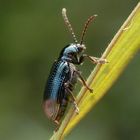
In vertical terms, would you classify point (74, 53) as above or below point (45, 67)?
above

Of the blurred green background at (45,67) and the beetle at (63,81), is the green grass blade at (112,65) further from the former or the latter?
the blurred green background at (45,67)

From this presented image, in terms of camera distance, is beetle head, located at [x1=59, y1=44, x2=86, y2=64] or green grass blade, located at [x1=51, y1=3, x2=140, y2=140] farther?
beetle head, located at [x1=59, y1=44, x2=86, y2=64]

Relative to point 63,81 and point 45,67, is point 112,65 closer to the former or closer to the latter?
point 63,81

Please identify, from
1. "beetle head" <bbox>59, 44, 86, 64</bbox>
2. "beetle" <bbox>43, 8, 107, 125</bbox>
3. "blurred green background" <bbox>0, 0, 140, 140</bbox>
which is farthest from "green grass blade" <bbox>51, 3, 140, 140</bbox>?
"blurred green background" <bbox>0, 0, 140, 140</bbox>

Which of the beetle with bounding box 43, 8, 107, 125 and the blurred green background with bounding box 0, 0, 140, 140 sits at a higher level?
the beetle with bounding box 43, 8, 107, 125

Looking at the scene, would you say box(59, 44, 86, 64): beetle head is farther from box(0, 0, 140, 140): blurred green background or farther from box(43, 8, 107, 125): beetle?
box(0, 0, 140, 140): blurred green background

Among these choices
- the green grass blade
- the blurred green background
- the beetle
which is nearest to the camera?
the green grass blade

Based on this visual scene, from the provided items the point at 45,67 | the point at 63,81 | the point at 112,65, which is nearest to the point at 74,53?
the point at 63,81

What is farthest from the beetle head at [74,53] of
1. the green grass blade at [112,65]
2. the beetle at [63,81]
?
the green grass blade at [112,65]
